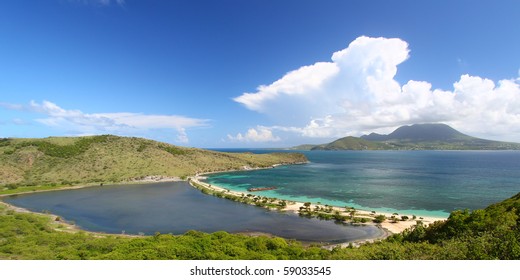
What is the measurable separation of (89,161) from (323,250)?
501 ft

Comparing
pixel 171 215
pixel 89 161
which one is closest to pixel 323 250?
pixel 171 215

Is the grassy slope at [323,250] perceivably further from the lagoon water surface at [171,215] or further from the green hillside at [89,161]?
the green hillside at [89,161]

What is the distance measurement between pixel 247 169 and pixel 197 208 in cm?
11761

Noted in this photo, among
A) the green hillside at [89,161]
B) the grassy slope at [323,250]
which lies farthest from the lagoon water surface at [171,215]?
the green hillside at [89,161]

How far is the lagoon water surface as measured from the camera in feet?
184

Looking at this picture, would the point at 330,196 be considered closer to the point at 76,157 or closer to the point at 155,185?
the point at 155,185

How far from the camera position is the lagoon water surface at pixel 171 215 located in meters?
56.0

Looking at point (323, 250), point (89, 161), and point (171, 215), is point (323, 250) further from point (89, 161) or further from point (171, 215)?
point (89, 161)

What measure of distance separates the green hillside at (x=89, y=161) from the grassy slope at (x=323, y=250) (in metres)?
99.8

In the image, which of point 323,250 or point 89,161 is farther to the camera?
point 89,161

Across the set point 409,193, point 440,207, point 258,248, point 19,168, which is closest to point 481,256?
point 258,248

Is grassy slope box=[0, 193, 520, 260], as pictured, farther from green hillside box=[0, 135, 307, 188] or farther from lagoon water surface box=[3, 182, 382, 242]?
green hillside box=[0, 135, 307, 188]

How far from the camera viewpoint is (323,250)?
1194 inches

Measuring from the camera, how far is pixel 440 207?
75375 millimetres
